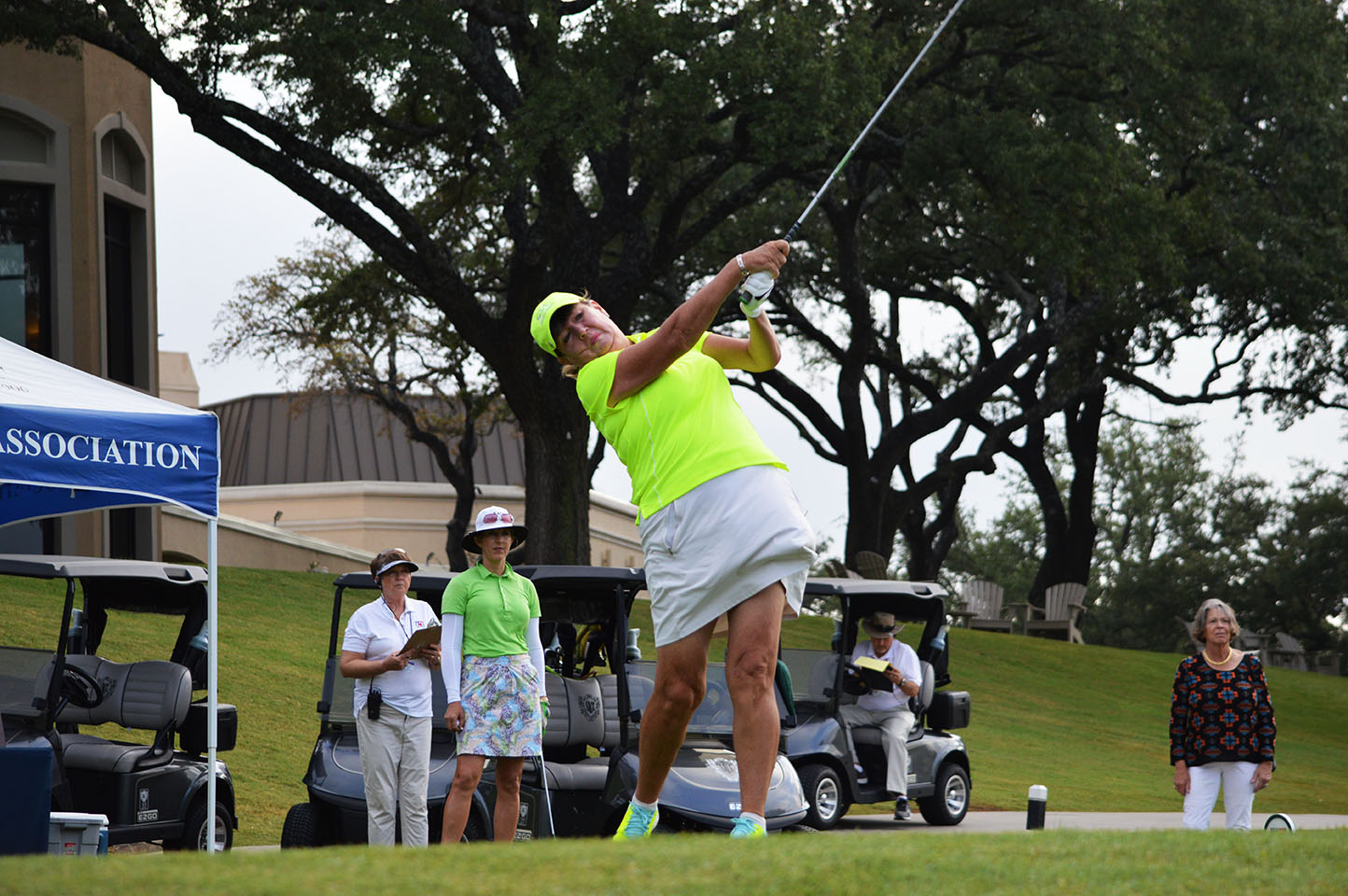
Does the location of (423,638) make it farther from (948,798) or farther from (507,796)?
(948,798)

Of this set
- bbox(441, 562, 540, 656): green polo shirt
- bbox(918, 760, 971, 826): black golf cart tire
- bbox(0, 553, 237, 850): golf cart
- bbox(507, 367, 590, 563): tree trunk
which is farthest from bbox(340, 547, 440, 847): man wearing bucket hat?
bbox(507, 367, 590, 563): tree trunk

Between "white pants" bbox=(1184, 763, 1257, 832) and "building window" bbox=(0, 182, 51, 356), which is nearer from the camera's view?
"white pants" bbox=(1184, 763, 1257, 832)

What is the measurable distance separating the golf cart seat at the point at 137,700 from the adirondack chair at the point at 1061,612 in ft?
90.3

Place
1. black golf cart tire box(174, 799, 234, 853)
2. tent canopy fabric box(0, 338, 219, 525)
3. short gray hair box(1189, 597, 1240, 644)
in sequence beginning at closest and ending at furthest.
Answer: tent canopy fabric box(0, 338, 219, 525)
short gray hair box(1189, 597, 1240, 644)
black golf cart tire box(174, 799, 234, 853)

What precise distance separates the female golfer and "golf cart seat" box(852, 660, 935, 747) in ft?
24.9

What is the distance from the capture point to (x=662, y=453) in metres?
4.97

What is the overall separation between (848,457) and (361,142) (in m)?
12.3

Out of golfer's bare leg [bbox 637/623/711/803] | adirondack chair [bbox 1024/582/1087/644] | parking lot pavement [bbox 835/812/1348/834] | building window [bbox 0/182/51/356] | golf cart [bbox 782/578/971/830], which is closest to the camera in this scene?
golfer's bare leg [bbox 637/623/711/803]

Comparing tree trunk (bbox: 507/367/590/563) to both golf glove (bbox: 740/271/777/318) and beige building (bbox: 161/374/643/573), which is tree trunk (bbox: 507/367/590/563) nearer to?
beige building (bbox: 161/374/643/573)

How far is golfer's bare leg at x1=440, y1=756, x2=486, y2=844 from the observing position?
788 centimetres

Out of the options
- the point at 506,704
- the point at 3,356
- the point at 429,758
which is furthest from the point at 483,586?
the point at 3,356

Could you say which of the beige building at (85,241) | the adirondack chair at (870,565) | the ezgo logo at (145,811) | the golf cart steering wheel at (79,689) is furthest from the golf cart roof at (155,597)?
the adirondack chair at (870,565)

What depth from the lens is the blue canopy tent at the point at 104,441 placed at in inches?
307

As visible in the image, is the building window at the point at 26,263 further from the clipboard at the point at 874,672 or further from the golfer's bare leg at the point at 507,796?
the golfer's bare leg at the point at 507,796
